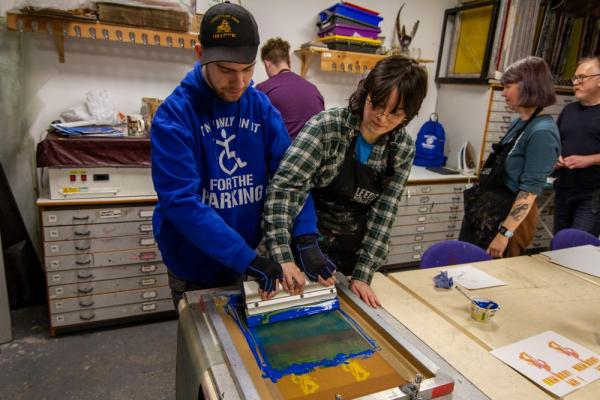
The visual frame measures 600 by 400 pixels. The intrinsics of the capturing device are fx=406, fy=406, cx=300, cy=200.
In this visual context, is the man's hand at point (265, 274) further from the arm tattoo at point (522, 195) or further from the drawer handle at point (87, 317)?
the drawer handle at point (87, 317)

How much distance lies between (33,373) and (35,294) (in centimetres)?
70

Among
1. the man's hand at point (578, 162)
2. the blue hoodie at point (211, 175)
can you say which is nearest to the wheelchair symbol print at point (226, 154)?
the blue hoodie at point (211, 175)

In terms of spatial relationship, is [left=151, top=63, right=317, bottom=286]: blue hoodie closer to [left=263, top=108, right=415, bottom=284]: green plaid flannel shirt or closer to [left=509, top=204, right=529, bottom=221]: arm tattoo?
[left=263, top=108, right=415, bottom=284]: green plaid flannel shirt

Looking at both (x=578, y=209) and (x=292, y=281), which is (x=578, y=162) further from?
(x=292, y=281)

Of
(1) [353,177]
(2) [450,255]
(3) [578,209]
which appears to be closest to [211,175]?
(1) [353,177]

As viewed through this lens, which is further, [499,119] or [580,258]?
[499,119]

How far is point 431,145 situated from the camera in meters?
3.51

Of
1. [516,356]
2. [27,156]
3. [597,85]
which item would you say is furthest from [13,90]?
[597,85]

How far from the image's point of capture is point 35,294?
251 centimetres

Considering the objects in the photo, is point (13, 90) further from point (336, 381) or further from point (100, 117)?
point (336, 381)

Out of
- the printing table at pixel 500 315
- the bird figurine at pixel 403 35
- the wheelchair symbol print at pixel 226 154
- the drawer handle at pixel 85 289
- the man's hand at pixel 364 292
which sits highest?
the bird figurine at pixel 403 35

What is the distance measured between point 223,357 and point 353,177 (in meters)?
0.68

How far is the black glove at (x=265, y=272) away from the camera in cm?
101

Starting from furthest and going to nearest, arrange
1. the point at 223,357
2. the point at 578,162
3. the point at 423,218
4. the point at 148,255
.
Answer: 1. the point at 423,218
2. the point at 578,162
3. the point at 148,255
4. the point at 223,357
